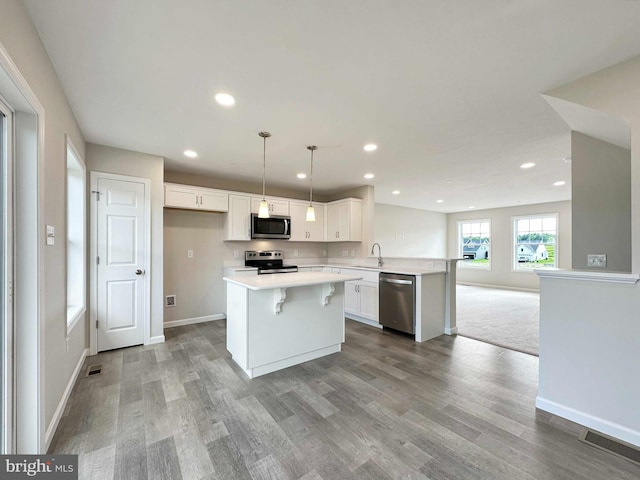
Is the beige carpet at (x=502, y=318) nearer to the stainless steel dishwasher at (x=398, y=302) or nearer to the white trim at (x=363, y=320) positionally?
the stainless steel dishwasher at (x=398, y=302)

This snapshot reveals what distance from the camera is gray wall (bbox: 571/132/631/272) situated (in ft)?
8.05

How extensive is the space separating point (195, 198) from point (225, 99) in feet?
7.57

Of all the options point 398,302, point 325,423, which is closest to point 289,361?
point 325,423

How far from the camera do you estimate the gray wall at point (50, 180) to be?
1388 millimetres

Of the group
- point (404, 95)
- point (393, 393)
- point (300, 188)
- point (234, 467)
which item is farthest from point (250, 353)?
point (300, 188)

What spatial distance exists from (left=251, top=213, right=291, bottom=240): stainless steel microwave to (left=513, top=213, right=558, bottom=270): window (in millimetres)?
7225

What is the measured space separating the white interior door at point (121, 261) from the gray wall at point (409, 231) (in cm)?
601

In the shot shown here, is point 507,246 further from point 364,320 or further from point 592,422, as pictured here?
point 592,422

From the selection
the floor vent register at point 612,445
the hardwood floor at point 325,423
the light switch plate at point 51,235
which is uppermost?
the light switch plate at point 51,235

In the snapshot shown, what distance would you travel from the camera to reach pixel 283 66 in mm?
1865

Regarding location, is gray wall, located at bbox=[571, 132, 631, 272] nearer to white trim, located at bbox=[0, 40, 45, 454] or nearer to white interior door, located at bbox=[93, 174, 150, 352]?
white trim, located at bbox=[0, 40, 45, 454]

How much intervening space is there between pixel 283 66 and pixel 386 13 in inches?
29.1

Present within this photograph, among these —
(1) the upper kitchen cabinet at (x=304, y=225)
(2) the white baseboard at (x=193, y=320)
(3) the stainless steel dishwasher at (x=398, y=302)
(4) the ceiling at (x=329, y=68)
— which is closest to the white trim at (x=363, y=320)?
(3) the stainless steel dishwasher at (x=398, y=302)

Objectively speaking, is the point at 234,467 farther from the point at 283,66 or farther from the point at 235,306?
the point at 283,66
